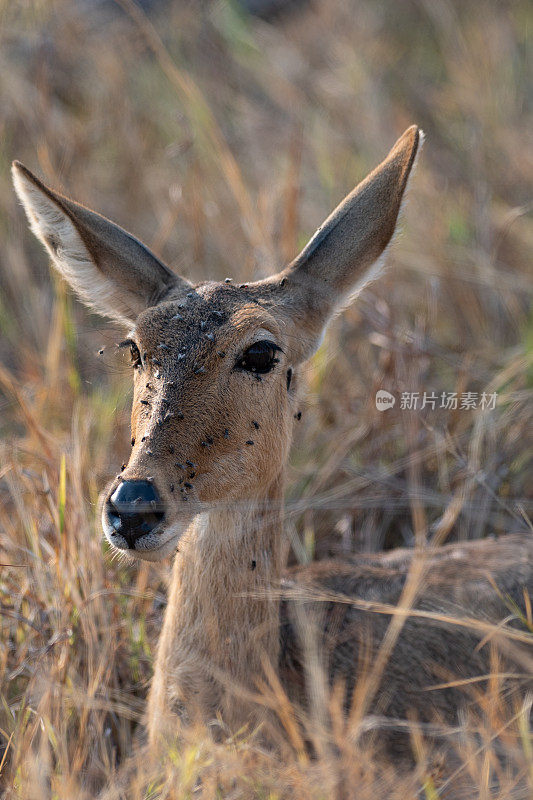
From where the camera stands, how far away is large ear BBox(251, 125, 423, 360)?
3629mm

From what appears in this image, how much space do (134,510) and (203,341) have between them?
2.28 feet

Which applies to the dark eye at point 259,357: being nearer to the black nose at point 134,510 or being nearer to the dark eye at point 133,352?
the dark eye at point 133,352

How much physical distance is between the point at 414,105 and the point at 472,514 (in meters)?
4.74

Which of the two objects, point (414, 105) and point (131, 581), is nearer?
point (131, 581)

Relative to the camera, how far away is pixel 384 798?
277 cm

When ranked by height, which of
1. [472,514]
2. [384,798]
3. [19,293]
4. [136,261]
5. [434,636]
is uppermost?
[19,293]

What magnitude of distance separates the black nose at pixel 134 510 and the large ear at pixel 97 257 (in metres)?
1.04

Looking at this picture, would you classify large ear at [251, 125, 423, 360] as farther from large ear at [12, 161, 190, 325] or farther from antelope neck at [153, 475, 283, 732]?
antelope neck at [153, 475, 283, 732]

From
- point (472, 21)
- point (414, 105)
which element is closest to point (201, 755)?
point (414, 105)

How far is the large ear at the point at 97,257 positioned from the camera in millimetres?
3557

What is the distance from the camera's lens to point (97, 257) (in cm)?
365

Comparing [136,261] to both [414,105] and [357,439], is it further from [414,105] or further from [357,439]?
[414,105]

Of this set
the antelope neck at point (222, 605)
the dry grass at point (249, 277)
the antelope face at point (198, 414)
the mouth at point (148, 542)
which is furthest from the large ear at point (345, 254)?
the mouth at point (148, 542)

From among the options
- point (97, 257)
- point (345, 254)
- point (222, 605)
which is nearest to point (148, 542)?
point (222, 605)
